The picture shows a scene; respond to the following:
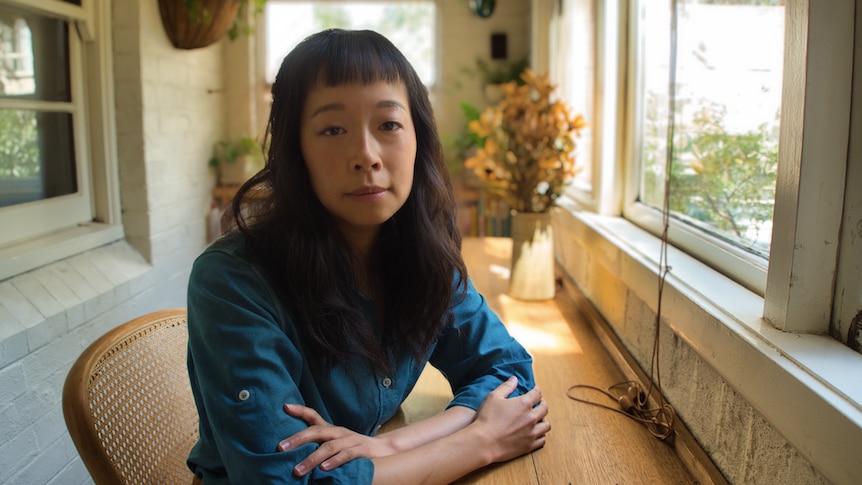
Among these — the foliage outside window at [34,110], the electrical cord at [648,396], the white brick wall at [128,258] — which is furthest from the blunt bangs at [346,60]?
the foliage outside window at [34,110]

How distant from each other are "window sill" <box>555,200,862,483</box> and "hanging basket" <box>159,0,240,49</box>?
247cm

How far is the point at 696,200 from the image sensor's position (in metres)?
1.58

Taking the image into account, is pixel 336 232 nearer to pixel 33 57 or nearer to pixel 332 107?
pixel 332 107

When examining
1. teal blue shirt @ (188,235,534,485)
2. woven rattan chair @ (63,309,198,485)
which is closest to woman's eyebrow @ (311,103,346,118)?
teal blue shirt @ (188,235,534,485)

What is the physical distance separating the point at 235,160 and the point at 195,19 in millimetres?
1115

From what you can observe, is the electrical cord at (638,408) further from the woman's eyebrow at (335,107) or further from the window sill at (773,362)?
the woman's eyebrow at (335,107)

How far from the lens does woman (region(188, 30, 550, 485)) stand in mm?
933

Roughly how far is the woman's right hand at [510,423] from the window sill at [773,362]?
30cm

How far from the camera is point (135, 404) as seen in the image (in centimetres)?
120

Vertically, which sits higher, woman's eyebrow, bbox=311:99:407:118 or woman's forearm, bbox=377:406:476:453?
woman's eyebrow, bbox=311:99:407:118

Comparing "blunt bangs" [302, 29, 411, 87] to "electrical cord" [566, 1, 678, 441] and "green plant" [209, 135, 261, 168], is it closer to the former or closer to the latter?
"electrical cord" [566, 1, 678, 441]

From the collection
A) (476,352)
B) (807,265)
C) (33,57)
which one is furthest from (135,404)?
(33,57)

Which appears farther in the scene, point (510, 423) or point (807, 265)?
point (510, 423)

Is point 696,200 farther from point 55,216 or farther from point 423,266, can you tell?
point 55,216
